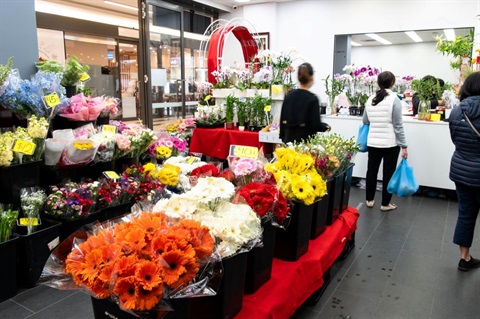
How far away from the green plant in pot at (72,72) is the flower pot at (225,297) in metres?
2.51

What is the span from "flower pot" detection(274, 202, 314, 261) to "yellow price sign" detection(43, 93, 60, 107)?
189 cm

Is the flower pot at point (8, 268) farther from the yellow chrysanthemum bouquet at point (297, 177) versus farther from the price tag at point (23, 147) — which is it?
the yellow chrysanthemum bouquet at point (297, 177)

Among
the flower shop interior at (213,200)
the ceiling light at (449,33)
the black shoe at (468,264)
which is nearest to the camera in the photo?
the flower shop interior at (213,200)

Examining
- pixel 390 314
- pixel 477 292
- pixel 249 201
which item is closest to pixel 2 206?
pixel 249 201

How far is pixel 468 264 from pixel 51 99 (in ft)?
11.0

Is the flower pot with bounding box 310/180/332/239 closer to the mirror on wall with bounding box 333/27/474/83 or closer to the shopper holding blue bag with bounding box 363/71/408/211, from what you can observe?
the shopper holding blue bag with bounding box 363/71/408/211

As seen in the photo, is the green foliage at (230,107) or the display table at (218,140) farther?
the green foliage at (230,107)

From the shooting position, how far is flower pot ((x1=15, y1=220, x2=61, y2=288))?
259 cm

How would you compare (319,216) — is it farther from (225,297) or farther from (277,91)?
(277,91)

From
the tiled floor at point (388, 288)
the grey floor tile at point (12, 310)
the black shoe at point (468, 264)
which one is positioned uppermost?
the black shoe at point (468, 264)

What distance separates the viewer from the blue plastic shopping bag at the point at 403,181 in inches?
160

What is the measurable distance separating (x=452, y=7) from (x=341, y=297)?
6.11 metres

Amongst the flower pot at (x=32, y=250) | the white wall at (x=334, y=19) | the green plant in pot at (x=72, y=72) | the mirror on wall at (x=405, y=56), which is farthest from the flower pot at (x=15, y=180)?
the mirror on wall at (x=405, y=56)

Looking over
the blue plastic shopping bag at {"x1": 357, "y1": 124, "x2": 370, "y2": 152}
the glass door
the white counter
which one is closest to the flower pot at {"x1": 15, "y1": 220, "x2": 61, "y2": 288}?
the blue plastic shopping bag at {"x1": 357, "y1": 124, "x2": 370, "y2": 152}
